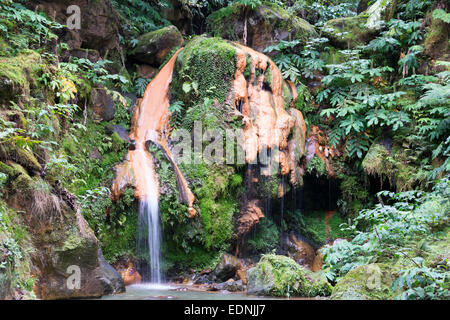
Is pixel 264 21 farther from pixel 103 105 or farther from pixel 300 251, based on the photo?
pixel 300 251

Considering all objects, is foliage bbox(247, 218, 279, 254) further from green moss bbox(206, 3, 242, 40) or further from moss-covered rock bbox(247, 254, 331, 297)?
green moss bbox(206, 3, 242, 40)

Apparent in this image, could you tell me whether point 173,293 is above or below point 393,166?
below

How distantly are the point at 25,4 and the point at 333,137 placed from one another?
9.10 m

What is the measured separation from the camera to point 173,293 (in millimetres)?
6430

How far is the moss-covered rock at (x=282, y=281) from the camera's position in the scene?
6.27 m

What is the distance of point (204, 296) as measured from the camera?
20.6 feet

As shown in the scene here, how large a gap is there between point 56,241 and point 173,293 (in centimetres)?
226

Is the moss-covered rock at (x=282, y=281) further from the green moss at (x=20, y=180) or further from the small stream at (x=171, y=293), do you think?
the green moss at (x=20, y=180)

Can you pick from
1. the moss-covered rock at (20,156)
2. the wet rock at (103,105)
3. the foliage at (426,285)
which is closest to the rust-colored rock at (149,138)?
the wet rock at (103,105)

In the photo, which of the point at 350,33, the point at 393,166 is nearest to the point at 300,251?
the point at 393,166

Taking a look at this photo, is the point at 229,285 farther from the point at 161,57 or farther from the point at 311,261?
the point at 161,57

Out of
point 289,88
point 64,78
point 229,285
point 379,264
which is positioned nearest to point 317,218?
point 289,88

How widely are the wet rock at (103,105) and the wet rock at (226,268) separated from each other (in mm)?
4745

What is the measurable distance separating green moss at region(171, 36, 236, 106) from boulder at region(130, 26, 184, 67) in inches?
90.6
